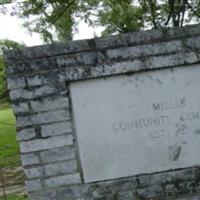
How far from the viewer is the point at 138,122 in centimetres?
561

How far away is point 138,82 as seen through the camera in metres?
5.61

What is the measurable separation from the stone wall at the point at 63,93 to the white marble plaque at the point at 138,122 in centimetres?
10

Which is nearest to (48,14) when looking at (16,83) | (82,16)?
(82,16)

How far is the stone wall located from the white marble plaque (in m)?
0.10

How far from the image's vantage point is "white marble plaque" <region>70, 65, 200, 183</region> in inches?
218

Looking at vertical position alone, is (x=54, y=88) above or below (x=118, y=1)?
below

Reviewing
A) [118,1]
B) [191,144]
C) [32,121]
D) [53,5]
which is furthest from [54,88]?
[118,1]

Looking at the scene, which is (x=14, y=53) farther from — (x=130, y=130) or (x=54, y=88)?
(x=130, y=130)

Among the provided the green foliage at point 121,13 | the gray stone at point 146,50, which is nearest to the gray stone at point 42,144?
the gray stone at point 146,50

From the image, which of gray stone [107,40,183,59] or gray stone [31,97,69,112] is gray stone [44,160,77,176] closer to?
gray stone [31,97,69,112]

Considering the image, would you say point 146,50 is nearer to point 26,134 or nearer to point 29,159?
point 26,134

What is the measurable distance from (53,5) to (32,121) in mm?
9070

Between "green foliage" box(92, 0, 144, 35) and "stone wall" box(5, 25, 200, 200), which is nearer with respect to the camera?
"stone wall" box(5, 25, 200, 200)

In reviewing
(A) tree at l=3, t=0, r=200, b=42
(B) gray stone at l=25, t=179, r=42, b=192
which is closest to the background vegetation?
(A) tree at l=3, t=0, r=200, b=42
